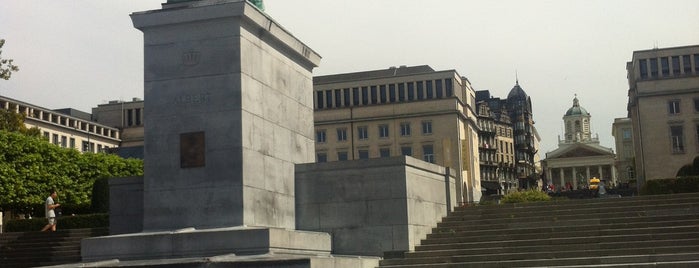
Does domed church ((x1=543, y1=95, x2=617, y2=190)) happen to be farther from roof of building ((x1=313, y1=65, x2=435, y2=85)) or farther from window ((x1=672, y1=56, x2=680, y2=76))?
window ((x1=672, y1=56, x2=680, y2=76))

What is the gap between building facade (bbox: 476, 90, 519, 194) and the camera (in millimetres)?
142625

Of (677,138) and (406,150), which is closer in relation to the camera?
(677,138)

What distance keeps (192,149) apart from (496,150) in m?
128

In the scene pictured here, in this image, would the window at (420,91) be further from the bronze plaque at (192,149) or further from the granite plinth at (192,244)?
the granite plinth at (192,244)

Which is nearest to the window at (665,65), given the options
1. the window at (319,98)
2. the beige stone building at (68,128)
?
the window at (319,98)

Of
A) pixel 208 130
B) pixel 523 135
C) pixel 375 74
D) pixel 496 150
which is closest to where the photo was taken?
pixel 208 130

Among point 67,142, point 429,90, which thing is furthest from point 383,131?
point 67,142

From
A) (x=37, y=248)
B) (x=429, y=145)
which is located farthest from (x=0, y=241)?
(x=429, y=145)

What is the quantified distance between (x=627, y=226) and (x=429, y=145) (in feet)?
254

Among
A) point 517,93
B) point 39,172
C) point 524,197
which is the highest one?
point 517,93

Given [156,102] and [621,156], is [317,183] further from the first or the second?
[621,156]

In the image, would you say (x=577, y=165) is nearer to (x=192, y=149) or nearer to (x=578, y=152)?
(x=578, y=152)

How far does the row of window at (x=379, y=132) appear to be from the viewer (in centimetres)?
10631

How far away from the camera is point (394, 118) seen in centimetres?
10731
